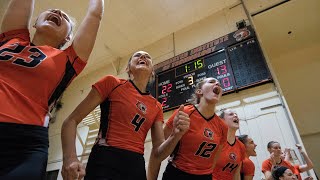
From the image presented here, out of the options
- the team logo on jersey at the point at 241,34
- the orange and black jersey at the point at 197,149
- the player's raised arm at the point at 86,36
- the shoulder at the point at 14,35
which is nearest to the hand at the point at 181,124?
the orange and black jersey at the point at 197,149

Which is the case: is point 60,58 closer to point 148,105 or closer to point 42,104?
point 42,104

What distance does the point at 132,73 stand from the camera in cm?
143

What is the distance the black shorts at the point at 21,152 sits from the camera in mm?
600

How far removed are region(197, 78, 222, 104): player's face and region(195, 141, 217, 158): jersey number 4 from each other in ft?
1.13

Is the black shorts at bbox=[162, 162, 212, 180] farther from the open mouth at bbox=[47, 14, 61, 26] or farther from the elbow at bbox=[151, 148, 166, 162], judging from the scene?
the open mouth at bbox=[47, 14, 61, 26]

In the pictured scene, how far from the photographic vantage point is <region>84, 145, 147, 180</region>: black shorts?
36.5 inches

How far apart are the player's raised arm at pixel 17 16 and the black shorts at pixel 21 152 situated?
0.47m

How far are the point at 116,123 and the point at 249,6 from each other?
3.89 meters

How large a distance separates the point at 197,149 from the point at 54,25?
1.06 metres

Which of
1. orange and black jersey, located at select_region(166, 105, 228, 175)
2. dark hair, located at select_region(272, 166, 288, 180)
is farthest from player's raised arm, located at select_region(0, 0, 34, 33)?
dark hair, located at select_region(272, 166, 288, 180)

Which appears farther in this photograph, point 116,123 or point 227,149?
point 227,149

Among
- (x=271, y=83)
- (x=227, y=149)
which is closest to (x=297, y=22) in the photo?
(x=271, y=83)

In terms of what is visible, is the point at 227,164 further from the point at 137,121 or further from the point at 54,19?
the point at 54,19

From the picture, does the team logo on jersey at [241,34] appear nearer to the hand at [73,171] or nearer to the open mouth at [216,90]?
the open mouth at [216,90]
